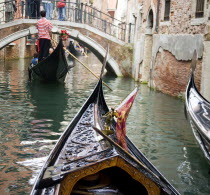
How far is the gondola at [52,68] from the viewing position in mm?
6803

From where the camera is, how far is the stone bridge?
8.28 metres

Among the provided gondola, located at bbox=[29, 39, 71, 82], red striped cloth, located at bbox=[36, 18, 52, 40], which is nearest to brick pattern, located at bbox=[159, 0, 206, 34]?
gondola, located at bbox=[29, 39, 71, 82]

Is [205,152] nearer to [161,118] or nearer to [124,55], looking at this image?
[161,118]

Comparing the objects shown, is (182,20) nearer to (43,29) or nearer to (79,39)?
(43,29)

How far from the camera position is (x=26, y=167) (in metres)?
2.90

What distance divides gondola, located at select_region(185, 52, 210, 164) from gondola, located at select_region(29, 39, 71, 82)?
2.96 m

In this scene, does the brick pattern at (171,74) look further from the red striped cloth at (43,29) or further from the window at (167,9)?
the red striped cloth at (43,29)

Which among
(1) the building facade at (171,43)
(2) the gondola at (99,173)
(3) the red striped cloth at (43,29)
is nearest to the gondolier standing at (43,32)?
(3) the red striped cloth at (43,29)

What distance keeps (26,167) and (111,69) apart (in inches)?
236

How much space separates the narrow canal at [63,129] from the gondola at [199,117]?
0.11 meters

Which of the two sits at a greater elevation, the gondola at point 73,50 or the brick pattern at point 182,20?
the brick pattern at point 182,20

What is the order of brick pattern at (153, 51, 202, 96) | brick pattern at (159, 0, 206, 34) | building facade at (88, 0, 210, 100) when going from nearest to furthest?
building facade at (88, 0, 210, 100), brick pattern at (159, 0, 206, 34), brick pattern at (153, 51, 202, 96)

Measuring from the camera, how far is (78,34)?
8500 mm

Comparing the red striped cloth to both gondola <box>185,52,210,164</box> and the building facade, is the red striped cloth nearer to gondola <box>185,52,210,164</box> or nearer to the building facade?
the building facade
